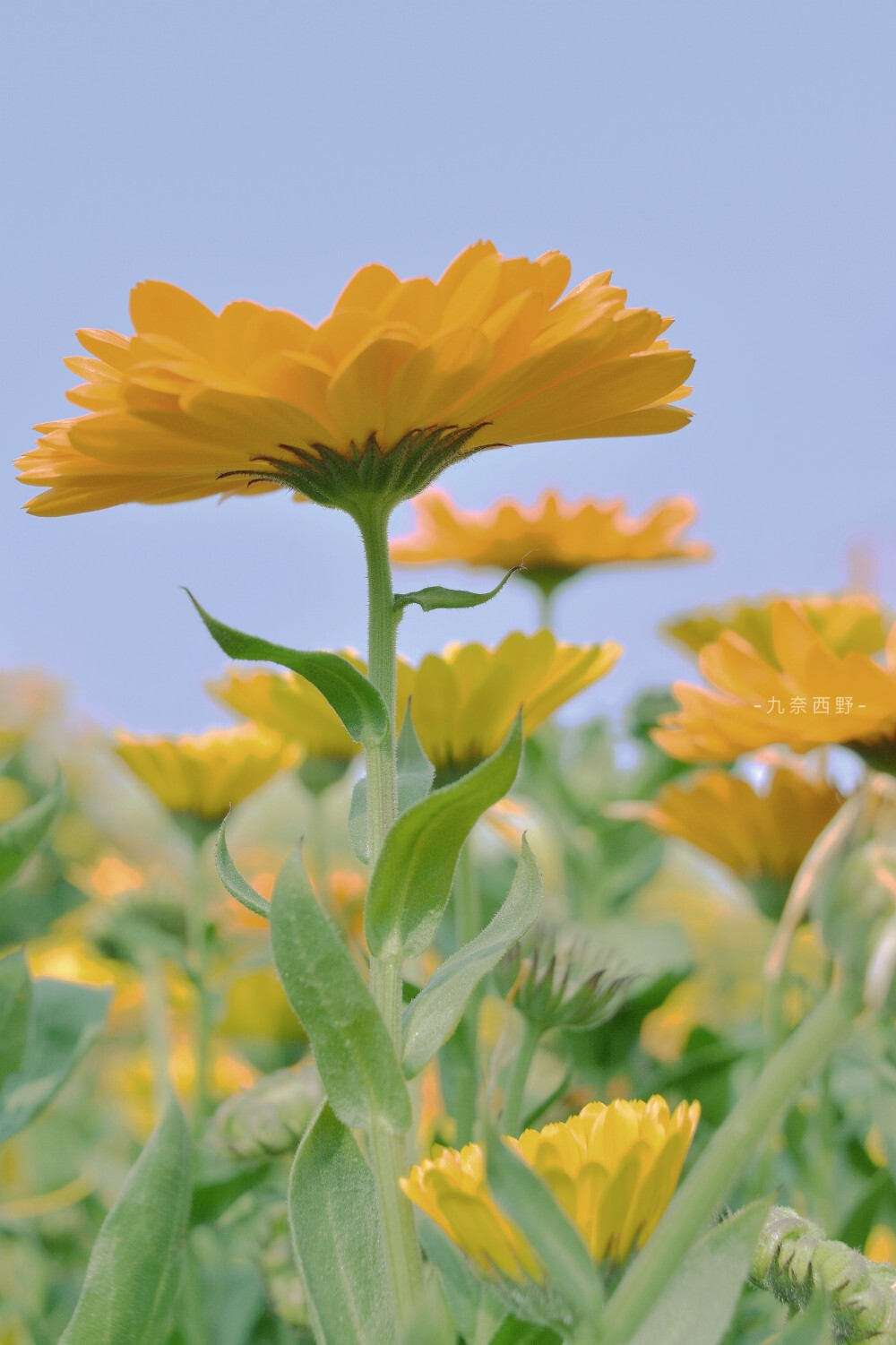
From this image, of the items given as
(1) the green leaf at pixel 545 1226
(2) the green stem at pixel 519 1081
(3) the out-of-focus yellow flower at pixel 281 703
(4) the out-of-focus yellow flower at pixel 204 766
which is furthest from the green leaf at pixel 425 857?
(4) the out-of-focus yellow flower at pixel 204 766

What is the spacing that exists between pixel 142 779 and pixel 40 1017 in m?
0.27

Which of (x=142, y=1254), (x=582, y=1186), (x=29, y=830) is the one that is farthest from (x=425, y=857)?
(x=29, y=830)

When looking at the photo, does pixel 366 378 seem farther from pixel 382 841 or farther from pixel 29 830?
pixel 29 830

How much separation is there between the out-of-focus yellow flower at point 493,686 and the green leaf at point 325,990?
1.24 ft

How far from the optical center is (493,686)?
0.87m

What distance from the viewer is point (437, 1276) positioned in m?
0.49

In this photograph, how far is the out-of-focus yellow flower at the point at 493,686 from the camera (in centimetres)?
87

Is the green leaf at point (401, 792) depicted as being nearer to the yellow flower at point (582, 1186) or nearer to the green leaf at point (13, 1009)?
the yellow flower at point (582, 1186)

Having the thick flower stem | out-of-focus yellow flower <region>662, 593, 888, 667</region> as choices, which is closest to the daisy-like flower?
out-of-focus yellow flower <region>662, 593, 888, 667</region>

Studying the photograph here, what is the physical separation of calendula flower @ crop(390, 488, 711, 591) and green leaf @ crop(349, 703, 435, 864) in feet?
2.60

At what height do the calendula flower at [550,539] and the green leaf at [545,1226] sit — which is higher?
the calendula flower at [550,539]

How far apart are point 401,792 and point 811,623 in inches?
25.3

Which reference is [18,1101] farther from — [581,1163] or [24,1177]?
[24,1177]

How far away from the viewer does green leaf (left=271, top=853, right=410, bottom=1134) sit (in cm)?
48
